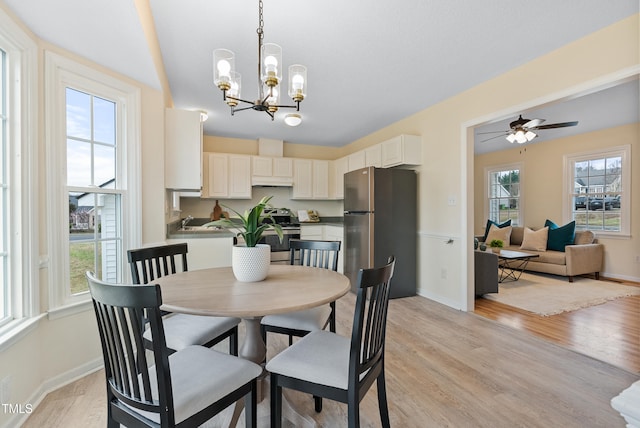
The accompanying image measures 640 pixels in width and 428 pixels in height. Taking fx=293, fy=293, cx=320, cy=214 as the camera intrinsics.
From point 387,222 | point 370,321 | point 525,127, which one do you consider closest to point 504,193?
point 525,127

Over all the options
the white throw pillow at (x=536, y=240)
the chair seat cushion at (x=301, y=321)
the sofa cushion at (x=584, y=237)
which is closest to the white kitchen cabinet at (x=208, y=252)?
the chair seat cushion at (x=301, y=321)

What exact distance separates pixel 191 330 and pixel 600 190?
6619 mm

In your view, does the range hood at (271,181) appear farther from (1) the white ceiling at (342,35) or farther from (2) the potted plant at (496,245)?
(2) the potted plant at (496,245)

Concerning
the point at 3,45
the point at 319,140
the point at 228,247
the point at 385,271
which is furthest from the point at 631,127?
the point at 3,45

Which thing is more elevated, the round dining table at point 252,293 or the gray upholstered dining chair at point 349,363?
the round dining table at point 252,293

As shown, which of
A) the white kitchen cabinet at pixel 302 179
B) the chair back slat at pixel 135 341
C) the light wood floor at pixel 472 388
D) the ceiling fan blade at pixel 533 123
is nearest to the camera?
the chair back slat at pixel 135 341

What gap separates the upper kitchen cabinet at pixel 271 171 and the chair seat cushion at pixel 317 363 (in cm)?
403

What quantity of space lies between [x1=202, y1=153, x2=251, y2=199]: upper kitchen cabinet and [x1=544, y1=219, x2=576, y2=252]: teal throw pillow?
536 cm

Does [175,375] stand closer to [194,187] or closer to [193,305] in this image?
[193,305]

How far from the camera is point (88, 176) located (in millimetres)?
2168

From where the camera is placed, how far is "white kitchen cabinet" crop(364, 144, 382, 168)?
434 centimetres

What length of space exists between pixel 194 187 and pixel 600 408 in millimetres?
3369

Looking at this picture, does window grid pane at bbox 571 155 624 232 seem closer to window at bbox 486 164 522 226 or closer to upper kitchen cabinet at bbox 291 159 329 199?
window at bbox 486 164 522 226

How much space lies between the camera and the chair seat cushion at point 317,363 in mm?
1206
